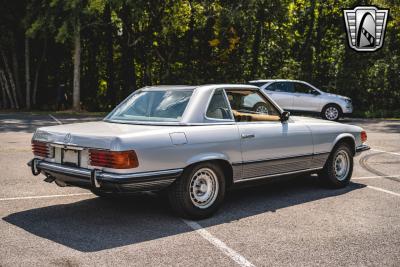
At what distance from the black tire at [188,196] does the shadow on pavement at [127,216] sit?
0.11m

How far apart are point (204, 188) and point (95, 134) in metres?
1.35

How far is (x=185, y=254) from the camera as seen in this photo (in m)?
4.46

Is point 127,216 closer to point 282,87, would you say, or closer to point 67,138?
point 67,138

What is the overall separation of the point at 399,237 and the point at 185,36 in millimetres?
23694

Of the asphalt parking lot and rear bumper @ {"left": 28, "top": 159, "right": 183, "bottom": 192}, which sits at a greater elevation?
rear bumper @ {"left": 28, "top": 159, "right": 183, "bottom": 192}

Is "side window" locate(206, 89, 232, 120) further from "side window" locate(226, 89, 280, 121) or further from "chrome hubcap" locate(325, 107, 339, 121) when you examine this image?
"chrome hubcap" locate(325, 107, 339, 121)

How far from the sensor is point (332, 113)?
2058 cm

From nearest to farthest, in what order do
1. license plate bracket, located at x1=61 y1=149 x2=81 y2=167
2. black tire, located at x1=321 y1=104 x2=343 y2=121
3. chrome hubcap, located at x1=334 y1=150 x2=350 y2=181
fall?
license plate bracket, located at x1=61 y1=149 x2=81 y2=167 < chrome hubcap, located at x1=334 y1=150 x2=350 y2=181 < black tire, located at x1=321 y1=104 x2=343 y2=121

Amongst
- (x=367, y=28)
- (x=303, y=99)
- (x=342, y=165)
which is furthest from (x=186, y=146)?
(x=367, y=28)

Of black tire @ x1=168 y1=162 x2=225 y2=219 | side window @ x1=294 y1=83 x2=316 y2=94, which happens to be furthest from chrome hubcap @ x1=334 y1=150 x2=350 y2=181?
side window @ x1=294 y1=83 x2=316 y2=94

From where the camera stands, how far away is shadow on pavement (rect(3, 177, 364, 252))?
493 centimetres

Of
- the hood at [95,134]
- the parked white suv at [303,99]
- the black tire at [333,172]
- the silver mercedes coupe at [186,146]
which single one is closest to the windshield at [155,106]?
the silver mercedes coupe at [186,146]

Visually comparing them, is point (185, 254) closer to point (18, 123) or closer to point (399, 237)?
point (399, 237)

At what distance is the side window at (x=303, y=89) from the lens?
20.4 metres
